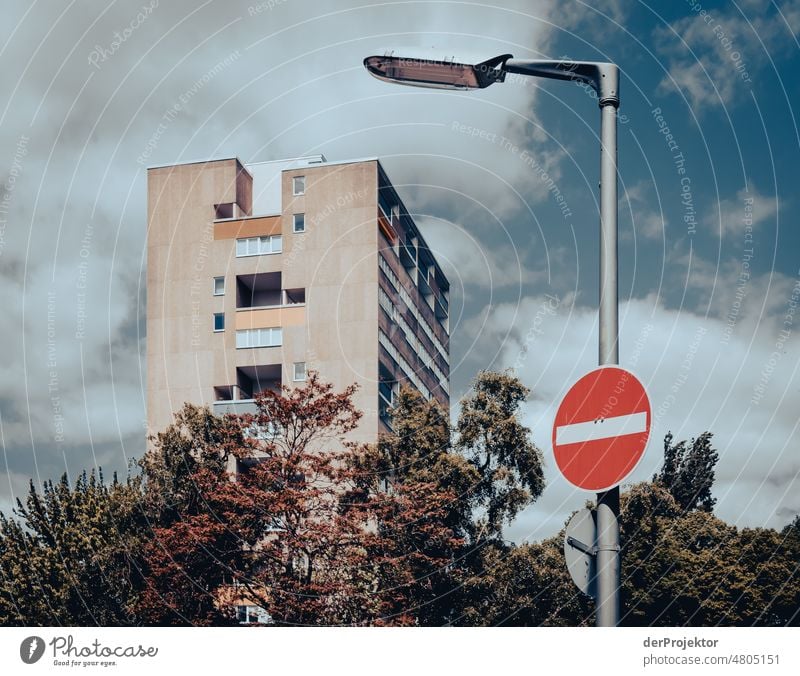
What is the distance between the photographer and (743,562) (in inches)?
1698

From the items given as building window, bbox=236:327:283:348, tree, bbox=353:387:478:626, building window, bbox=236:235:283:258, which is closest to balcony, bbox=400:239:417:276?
building window, bbox=236:235:283:258

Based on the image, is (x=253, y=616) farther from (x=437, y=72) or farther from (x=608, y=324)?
(x=608, y=324)

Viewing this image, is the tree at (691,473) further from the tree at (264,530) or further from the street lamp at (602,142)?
the street lamp at (602,142)

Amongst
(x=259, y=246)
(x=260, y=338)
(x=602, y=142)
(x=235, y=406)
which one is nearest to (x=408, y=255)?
(x=259, y=246)

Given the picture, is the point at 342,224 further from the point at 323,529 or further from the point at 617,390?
the point at 617,390

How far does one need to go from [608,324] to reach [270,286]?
190ft

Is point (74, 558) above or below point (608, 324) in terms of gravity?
below

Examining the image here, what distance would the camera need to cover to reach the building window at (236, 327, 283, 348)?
63.5 m

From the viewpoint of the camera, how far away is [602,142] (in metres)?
9.50

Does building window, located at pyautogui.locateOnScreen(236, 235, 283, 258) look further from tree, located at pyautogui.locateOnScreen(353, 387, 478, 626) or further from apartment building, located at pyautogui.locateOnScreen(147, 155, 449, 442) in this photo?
tree, located at pyautogui.locateOnScreen(353, 387, 478, 626)

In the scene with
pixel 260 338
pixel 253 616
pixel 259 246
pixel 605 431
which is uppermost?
pixel 259 246
